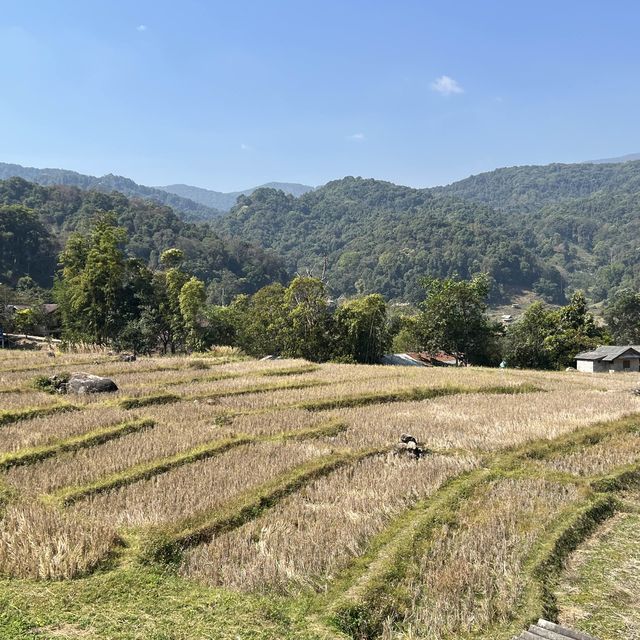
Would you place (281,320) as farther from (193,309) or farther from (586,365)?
(586,365)

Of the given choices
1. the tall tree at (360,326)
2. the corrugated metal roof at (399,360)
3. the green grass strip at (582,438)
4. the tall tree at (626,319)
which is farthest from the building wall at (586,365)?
the green grass strip at (582,438)

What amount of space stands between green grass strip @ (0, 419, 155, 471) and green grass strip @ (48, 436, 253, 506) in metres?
2.43

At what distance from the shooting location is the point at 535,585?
289 inches

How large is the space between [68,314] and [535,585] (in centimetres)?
4435

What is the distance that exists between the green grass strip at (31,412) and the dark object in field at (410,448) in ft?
35.1

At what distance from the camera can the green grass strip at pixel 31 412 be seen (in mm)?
15820

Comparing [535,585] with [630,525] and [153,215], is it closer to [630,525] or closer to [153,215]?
[630,525]

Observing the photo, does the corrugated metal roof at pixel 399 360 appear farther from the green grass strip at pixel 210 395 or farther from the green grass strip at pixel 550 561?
the green grass strip at pixel 550 561

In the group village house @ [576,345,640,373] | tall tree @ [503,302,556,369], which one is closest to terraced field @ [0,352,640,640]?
village house @ [576,345,640,373]

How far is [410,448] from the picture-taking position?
13648 mm

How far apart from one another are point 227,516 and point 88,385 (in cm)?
1264

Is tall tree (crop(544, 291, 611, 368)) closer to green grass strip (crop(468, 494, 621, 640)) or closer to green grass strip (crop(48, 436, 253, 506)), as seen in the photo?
green grass strip (crop(468, 494, 621, 640))

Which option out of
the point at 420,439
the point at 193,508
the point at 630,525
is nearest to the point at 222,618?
the point at 193,508

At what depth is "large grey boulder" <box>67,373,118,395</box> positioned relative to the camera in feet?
64.5
